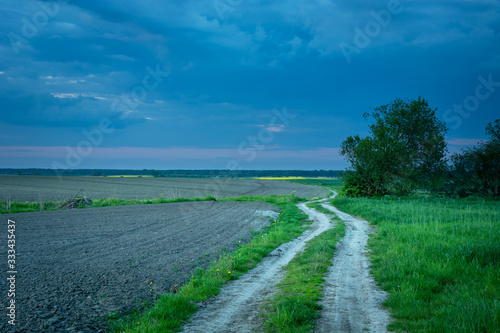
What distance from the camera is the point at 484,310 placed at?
5.73 m

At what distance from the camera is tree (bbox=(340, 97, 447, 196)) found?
135 feet

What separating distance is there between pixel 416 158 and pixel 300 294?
4044 centimetres

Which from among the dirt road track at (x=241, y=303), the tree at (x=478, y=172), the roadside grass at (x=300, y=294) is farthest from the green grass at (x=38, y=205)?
the tree at (x=478, y=172)

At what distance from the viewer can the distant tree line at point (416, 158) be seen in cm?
4106

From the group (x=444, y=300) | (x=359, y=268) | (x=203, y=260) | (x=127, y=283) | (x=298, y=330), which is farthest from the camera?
(x=203, y=260)

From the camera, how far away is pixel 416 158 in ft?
137

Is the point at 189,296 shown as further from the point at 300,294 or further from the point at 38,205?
the point at 38,205

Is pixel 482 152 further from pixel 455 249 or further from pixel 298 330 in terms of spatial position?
pixel 298 330

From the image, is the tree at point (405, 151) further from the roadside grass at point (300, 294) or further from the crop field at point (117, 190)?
the roadside grass at point (300, 294)

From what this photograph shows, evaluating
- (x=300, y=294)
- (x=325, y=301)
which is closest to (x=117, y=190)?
(x=300, y=294)

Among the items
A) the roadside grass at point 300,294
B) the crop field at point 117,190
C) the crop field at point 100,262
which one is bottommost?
the crop field at point 117,190

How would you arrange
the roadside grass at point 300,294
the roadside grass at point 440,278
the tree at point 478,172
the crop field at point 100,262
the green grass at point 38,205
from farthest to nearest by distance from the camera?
the tree at point 478,172
the green grass at point 38,205
the crop field at point 100,262
the roadside grass at point 300,294
the roadside grass at point 440,278

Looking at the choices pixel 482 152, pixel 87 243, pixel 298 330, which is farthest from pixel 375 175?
pixel 298 330

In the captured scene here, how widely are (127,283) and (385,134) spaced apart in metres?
40.9
